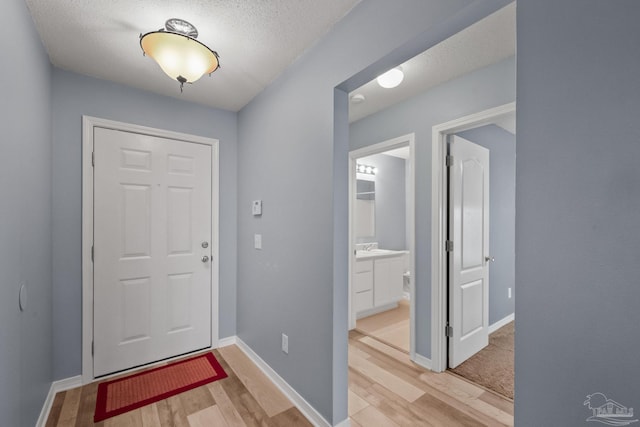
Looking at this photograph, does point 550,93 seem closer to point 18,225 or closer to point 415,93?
point 415,93

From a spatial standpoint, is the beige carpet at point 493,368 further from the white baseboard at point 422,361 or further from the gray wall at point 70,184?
A: the gray wall at point 70,184

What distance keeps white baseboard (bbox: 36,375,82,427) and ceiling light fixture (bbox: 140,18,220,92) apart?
87.0 inches

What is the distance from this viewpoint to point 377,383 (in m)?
2.17

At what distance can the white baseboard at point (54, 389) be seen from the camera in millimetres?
1711

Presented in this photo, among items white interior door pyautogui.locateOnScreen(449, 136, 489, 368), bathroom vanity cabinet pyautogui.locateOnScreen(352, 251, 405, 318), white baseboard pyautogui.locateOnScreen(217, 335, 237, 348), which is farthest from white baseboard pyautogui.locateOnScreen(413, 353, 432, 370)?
white baseboard pyautogui.locateOnScreen(217, 335, 237, 348)

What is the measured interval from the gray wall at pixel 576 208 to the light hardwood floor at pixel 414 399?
1096 mm

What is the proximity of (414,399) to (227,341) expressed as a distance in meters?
1.80

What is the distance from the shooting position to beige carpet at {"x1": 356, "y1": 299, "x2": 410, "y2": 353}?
9.60ft

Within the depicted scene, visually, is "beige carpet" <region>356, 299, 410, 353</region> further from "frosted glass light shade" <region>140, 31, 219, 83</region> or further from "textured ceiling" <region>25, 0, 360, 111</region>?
"frosted glass light shade" <region>140, 31, 219, 83</region>

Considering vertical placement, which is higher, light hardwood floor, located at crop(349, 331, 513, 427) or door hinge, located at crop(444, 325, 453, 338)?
door hinge, located at crop(444, 325, 453, 338)

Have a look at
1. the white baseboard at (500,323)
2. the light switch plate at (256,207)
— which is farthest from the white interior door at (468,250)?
the light switch plate at (256,207)

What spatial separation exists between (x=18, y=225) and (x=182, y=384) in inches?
60.2

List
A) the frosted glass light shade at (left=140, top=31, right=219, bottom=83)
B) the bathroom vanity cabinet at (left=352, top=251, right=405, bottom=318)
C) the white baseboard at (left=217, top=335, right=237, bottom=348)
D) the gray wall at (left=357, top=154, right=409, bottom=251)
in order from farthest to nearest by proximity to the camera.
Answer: the gray wall at (left=357, top=154, right=409, bottom=251)
the bathroom vanity cabinet at (left=352, top=251, right=405, bottom=318)
the white baseboard at (left=217, top=335, right=237, bottom=348)
the frosted glass light shade at (left=140, top=31, right=219, bottom=83)

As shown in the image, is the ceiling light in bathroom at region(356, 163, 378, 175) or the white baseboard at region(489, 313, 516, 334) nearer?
the white baseboard at region(489, 313, 516, 334)
